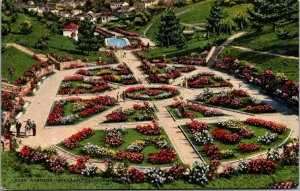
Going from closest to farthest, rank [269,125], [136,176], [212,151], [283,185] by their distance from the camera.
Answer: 1. [283,185]
2. [136,176]
3. [212,151]
4. [269,125]

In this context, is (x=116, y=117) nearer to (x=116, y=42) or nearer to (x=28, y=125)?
(x=28, y=125)

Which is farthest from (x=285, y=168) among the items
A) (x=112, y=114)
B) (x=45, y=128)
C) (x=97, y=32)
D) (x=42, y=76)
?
(x=97, y=32)

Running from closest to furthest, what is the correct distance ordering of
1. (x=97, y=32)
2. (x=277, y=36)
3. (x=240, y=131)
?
(x=240, y=131)
(x=277, y=36)
(x=97, y=32)

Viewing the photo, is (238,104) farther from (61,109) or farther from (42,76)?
(42,76)

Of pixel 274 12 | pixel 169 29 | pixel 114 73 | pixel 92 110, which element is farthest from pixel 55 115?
pixel 274 12

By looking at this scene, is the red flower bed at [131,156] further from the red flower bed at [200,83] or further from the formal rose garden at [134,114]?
the red flower bed at [200,83]

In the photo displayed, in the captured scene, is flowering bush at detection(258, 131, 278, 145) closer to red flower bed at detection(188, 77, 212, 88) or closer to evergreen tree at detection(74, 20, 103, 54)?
red flower bed at detection(188, 77, 212, 88)
